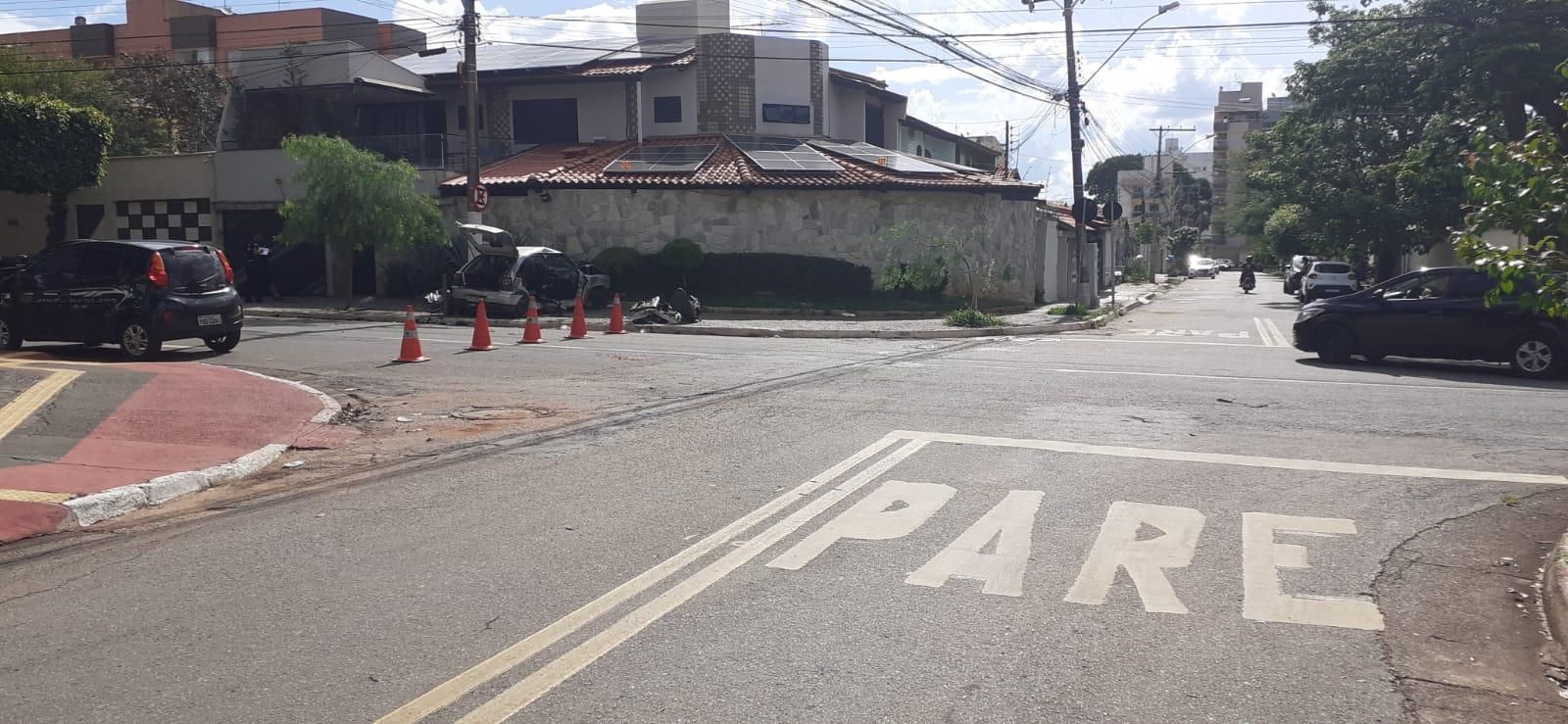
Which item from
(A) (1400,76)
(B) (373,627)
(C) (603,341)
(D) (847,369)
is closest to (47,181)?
(C) (603,341)

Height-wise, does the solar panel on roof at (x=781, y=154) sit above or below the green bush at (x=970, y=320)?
above

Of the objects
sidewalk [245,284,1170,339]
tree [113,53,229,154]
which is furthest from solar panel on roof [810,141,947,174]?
tree [113,53,229,154]

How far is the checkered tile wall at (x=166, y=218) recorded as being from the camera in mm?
34125

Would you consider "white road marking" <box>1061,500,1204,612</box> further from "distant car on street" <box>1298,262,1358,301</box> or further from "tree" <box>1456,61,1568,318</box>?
"distant car on street" <box>1298,262,1358,301</box>

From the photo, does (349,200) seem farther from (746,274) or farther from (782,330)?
(782,330)

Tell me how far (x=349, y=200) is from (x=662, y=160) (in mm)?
8757

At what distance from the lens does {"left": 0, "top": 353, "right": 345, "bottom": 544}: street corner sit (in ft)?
25.5

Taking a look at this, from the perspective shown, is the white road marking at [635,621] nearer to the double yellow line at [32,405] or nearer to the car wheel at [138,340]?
the double yellow line at [32,405]

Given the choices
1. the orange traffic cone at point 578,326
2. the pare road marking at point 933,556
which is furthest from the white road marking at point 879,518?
the orange traffic cone at point 578,326

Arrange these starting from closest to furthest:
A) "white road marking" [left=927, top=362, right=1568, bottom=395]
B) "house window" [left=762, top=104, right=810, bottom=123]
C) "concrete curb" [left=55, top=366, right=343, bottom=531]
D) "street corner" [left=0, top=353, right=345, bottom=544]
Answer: "concrete curb" [left=55, top=366, right=343, bottom=531] < "street corner" [left=0, top=353, right=345, bottom=544] < "white road marking" [left=927, top=362, right=1568, bottom=395] < "house window" [left=762, top=104, right=810, bottom=123]

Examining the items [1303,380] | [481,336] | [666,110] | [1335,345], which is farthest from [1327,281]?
[481,336]

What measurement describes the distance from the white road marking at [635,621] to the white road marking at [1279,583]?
255 cm

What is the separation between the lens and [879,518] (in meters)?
7.27

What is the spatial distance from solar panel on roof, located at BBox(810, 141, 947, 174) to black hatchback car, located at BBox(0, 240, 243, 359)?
1952 centimetres
